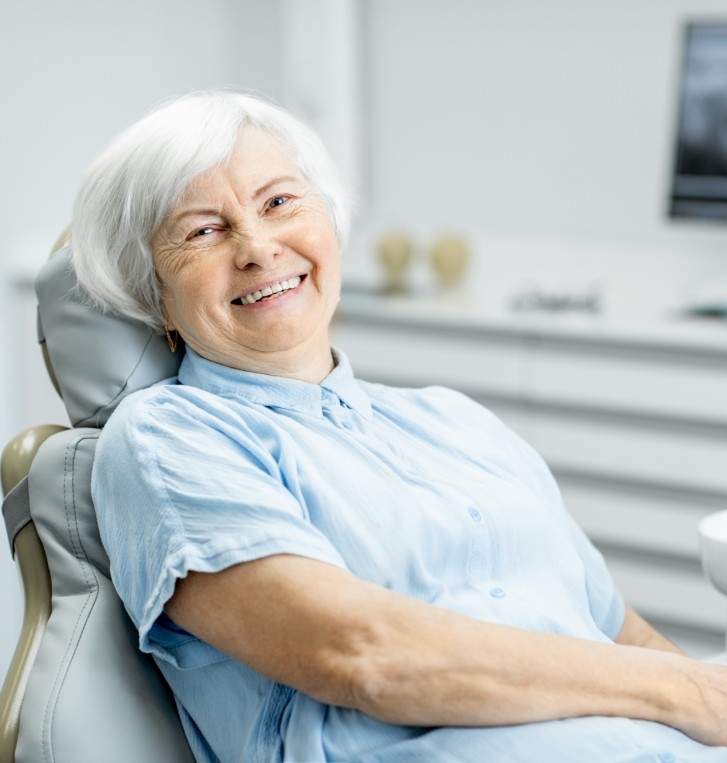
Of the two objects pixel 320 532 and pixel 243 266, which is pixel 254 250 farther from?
pixel 320 532

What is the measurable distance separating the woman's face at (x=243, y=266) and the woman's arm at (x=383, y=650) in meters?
0.35

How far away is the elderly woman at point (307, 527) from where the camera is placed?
107cm

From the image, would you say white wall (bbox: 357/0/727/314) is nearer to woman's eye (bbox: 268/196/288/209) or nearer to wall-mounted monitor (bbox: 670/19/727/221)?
wall-mounted monitor (bbox: 670/19/727/221)

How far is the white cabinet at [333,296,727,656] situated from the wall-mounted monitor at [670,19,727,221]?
0.45m

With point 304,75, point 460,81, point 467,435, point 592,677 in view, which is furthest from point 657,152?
point 592,677

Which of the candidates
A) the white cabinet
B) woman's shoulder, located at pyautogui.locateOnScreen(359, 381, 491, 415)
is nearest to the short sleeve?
woman's shoulder, located at pyautogui.locateOnScreen(359, 381, 491, 415)

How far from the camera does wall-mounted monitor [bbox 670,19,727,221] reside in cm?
268

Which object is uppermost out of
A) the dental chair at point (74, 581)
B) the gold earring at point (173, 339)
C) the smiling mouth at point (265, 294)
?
the smiling mouth at point (265, 294)

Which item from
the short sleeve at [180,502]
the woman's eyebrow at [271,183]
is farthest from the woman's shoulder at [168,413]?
the woman's eyebrow at [271,183]

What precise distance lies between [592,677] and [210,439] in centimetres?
49

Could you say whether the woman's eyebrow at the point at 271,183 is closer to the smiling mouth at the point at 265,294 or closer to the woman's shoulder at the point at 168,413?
the smiling mouth at the point at 265,294

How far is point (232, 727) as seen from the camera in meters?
1.18

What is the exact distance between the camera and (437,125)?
3268mm

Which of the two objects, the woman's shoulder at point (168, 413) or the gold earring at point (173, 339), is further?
the gold earring at point (173, 339)
